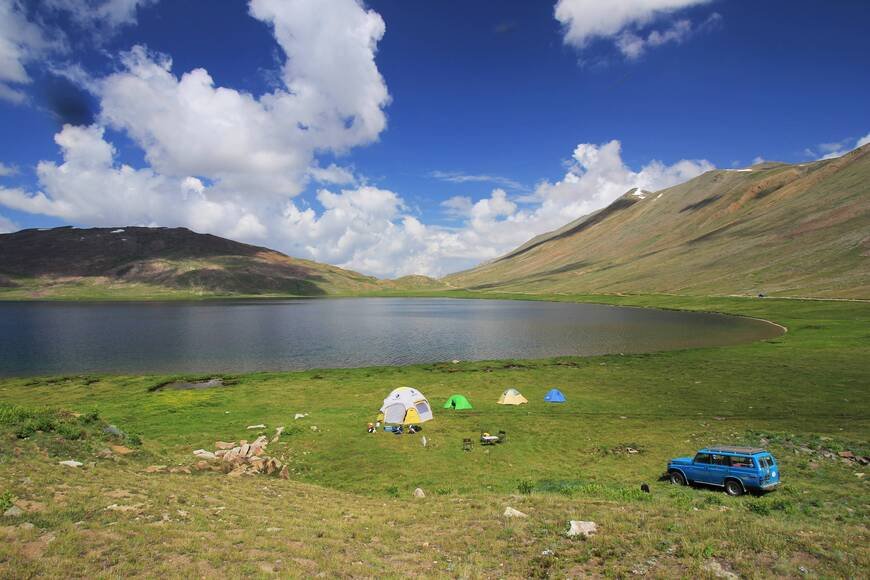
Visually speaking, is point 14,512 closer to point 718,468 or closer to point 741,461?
point 718,468

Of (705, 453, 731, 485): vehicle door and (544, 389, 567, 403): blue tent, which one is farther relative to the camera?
(544, 389, 567, 403): blue tent

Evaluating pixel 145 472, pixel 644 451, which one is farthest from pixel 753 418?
pixel 145 472

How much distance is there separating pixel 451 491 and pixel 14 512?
16424 mm

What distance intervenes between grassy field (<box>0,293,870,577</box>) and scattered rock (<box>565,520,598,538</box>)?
11.7 inches

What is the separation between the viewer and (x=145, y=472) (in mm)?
21656

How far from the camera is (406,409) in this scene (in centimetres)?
3716

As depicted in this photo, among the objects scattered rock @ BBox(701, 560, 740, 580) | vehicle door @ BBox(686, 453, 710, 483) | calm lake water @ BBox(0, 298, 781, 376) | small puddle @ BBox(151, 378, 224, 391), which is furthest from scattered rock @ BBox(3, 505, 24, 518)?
calm lake water @ BBox(0, 298, 781, 376)

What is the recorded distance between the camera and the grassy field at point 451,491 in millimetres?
12672

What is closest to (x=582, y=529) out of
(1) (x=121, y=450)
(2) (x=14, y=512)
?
(2) (x=14, y=512)

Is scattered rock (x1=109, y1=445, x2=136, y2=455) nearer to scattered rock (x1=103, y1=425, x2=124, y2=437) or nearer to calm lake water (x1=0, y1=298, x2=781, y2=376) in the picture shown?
scattered rock (x1=103, y1=425, x2=124, y2=437)

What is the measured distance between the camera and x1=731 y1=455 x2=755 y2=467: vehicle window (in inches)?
813

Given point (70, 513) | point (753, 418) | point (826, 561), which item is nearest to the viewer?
point (826, 561)

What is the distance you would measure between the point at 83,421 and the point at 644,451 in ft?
109

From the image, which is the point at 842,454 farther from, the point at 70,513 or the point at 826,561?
the point at 70,513
